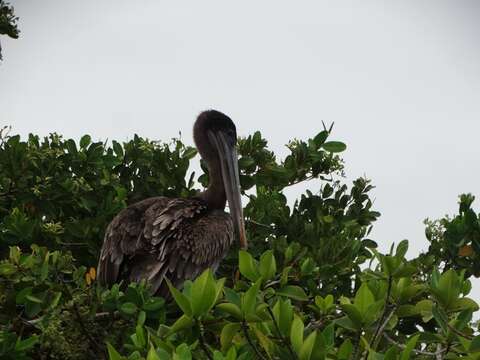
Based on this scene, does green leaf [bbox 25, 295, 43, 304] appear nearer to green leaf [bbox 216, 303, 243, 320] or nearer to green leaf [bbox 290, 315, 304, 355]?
green leaf [bbox 216, 303, 243, 320]

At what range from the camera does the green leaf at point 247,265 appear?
4789mm

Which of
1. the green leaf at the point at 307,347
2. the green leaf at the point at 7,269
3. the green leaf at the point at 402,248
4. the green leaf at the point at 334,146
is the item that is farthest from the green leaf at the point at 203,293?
the green leaf at the point at 334,146

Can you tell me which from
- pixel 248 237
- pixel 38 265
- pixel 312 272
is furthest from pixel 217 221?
pixel 38 265

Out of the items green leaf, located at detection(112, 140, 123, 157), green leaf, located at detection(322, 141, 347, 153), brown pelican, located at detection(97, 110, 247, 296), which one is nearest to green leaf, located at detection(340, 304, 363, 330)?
brown pelican, located at detection(97, 110, 247, 296)

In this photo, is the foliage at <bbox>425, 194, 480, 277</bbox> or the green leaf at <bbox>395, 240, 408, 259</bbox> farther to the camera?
the foliage at <bbox>425, 194, 480, 277</bbox>

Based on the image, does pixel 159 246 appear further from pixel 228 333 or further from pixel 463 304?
pixel 463 304

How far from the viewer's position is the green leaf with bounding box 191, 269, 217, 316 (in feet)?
13.9

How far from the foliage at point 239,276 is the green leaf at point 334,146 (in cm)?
1

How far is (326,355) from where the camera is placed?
4160mm

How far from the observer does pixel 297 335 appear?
4.12 meters

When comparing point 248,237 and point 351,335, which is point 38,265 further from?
point 248,237

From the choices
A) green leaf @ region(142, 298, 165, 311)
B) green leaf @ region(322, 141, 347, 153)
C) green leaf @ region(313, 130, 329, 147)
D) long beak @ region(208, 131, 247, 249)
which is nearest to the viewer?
green leaf @ region(142, 298, 165, 311)

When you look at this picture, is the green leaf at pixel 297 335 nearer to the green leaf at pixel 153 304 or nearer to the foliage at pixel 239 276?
the foliage at pixel 239 276

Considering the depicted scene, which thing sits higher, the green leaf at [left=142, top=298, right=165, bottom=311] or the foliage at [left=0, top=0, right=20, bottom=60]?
the foliage at [left=0, top=0, right=20, bottom=60]
